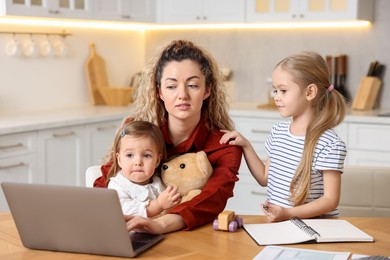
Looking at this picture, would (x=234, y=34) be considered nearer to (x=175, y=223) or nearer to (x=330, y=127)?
(x=330, y=127)

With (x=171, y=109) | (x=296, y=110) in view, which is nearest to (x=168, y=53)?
(x=171, y=109)

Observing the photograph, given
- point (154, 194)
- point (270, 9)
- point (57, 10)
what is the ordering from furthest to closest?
point (270, 9) < point (57, 10) < point (154, 194)

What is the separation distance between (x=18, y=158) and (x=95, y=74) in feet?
4.77

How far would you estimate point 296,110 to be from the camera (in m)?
2.30

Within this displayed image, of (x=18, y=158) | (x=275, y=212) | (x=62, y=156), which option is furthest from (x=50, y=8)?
(x=275, y=212)

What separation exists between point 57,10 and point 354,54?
6.61ft

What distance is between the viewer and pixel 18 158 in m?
3.91

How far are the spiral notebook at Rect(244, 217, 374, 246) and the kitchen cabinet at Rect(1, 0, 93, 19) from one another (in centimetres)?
262

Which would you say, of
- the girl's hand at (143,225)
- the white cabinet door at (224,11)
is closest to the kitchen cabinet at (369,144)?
the white cabinet door at (224,11)

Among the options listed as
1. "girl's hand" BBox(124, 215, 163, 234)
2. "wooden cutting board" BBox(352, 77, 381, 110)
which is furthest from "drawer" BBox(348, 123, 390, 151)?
"girl's hand" BBox(124, 215, 163, 234)

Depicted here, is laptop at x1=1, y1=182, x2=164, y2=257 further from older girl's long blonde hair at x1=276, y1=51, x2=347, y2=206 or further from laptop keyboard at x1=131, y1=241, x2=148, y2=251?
older girl's long blonde hair at x1=276, y1=51, x2=347, y2=206

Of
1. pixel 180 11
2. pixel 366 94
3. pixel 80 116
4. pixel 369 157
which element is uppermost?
pixel 180 11

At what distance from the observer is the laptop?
170 centimetres

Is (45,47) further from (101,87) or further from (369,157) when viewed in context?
(369,157)
